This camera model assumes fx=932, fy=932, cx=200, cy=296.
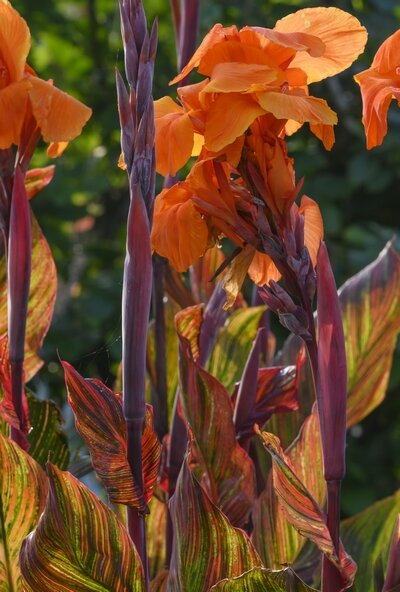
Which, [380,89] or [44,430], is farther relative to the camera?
[44,430]

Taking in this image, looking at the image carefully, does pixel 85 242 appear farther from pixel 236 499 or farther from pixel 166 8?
pixel 236 499

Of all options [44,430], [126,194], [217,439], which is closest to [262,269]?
[217,439]

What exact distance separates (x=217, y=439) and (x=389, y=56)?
26 centimetres

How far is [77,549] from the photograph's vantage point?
48 centimetres

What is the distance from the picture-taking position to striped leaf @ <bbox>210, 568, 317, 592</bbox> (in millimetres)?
440

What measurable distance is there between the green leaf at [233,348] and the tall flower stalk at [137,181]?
0.32 m

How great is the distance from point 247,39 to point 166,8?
1805 mm

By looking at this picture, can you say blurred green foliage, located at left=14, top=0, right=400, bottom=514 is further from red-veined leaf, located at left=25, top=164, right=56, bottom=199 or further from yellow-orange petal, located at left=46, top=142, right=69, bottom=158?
yellow-orange petal, located at left=46, top=142, right=69, bottom=158

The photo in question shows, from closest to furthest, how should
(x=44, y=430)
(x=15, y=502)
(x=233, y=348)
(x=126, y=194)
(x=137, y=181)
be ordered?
(x=137, y=181)
(x=15, y=502)
(x=44, y=430)
(x=233, y=348)
(x=126, y=194)

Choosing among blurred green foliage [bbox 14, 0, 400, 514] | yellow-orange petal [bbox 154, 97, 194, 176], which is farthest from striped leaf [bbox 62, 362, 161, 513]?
blurred green foliage [bbox 14, 0, 400, 514]

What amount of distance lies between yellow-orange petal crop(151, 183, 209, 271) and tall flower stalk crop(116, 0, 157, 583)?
23mm

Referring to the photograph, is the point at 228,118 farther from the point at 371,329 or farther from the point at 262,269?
the point at 371,329

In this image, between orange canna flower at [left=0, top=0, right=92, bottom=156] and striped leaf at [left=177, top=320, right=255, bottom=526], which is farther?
striped leaf at [left=177, top=320, right=255, bottom=526]

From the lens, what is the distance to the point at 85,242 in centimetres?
210
